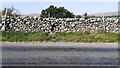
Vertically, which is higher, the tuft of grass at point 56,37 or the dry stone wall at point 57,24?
the dry stone wall at point 57,24

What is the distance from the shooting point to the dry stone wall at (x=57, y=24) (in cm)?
1823

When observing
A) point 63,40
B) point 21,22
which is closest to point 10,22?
point 21,22

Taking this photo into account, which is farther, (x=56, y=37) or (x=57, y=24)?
(x=57, y=24)

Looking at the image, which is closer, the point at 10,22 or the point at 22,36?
the point at 22,36

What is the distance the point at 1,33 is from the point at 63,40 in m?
3.11

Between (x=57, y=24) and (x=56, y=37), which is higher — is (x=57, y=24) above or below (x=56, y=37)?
above

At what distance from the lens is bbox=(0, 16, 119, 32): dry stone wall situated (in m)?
18.2

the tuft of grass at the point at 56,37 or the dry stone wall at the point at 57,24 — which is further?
the dry stone wall at the point at 57,24

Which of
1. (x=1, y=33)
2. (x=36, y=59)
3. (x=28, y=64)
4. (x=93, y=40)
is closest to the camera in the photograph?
(x=28, y=64)

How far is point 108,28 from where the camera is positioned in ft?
60.7

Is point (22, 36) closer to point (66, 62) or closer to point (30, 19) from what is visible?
point (30, 19)

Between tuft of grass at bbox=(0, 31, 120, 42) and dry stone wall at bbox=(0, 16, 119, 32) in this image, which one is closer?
A: tuft of grass at bbox=(0, 31, 120, 42)

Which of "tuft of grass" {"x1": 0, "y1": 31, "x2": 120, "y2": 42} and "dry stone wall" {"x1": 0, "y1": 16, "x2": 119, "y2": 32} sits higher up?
"dry stone wall" {"x1": 0, "y1": 16, "x2": 119, "y2": 32}

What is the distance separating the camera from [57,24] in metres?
18.6
